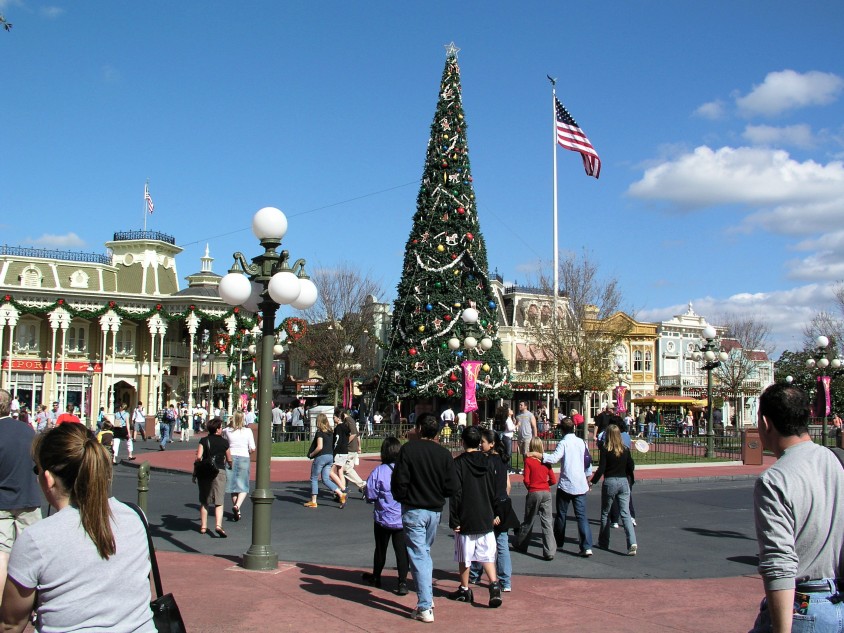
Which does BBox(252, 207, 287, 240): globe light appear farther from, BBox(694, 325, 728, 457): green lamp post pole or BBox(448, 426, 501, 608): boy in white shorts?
BBox(694, 325, 728, 457): green lamp post pole

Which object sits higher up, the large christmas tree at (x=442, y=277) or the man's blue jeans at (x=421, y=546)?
the large christmas tree at (x=442, y=277)

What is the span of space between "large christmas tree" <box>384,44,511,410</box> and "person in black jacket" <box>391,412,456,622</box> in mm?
27414

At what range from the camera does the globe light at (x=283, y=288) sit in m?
9.48

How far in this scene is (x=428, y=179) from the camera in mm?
36156

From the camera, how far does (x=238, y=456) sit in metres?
12.8

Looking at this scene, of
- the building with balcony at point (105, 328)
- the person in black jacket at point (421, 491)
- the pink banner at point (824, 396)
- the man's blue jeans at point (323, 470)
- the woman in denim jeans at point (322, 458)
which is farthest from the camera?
the building with balcony at point (105, 328)

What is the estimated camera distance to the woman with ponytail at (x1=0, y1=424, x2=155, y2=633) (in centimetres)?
294

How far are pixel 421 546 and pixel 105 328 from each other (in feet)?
159

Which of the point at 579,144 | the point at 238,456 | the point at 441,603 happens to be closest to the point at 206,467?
the point at 238,456

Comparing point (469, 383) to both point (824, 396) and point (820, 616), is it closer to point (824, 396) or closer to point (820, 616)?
point (824, 396)

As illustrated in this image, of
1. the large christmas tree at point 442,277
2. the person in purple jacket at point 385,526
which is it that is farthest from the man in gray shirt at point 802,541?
the large christmas tree at point 442,277

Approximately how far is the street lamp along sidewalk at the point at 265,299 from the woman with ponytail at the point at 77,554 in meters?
6.13

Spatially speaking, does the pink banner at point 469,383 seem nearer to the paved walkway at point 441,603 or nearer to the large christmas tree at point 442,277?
the paved walkway at point 441,603

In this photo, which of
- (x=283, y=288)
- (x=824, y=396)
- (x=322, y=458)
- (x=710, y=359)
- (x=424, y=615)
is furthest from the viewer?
(x=824, y=396)
